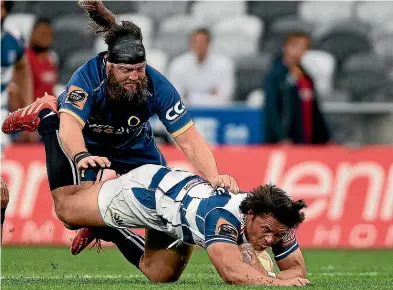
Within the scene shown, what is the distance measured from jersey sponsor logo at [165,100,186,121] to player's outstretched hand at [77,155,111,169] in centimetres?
121

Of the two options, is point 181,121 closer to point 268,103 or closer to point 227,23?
point 268,103

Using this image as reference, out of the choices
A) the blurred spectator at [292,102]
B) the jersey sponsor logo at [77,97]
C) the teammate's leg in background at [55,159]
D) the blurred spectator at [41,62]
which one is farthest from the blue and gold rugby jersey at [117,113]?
the blurred spectator at [41,62]

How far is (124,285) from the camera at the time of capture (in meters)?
8.34

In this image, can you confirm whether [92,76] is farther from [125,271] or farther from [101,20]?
[125,271]

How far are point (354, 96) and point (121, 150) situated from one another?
827cm

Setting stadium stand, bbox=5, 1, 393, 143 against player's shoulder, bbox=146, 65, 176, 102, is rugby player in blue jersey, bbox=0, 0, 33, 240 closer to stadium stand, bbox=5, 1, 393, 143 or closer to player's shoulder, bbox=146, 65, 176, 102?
player's shoulder, bbox=146, 65, 176, 102

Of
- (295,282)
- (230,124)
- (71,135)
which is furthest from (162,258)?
(230,124)

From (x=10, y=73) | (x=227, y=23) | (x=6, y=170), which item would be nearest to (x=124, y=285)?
(x=10, y=73)

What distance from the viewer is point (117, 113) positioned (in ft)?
29.2

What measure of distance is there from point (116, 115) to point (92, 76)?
0.41m

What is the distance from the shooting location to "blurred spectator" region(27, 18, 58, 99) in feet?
51.0

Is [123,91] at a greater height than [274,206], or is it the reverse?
[123,91]

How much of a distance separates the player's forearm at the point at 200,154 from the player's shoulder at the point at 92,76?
2.94 feet

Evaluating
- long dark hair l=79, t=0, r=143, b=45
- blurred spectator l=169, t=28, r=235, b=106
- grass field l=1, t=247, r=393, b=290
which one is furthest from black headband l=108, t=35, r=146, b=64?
blurred spectator l=169, t=28, r=235, b=106
